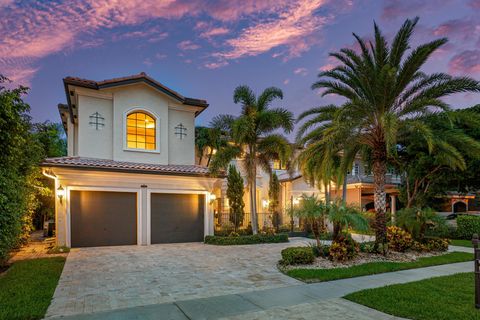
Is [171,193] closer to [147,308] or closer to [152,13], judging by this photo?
[152,13]

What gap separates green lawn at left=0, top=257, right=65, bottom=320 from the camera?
5.36 metres

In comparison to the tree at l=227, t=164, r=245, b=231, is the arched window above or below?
above

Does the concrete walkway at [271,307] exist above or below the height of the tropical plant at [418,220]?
below

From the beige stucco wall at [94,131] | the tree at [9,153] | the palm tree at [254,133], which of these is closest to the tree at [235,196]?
the palm tree at [254,133]

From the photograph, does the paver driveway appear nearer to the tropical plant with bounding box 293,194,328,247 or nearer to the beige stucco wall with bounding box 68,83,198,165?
the tropical plant with bounding box 293,194,328,247

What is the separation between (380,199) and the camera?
11.6 meters

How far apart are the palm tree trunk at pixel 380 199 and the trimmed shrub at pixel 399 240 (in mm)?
571

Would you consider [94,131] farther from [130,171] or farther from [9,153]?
[9,153]

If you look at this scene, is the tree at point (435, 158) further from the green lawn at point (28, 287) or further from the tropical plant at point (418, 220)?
the green lawn at point (28, 287)

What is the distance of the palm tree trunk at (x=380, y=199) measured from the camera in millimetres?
11113

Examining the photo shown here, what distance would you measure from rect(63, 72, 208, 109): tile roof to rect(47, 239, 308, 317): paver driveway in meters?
7.35

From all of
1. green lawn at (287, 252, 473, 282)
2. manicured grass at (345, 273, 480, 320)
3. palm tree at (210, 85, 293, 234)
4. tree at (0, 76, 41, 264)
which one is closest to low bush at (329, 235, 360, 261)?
green lawn at (287, 252, 473, 282)

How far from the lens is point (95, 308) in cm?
564

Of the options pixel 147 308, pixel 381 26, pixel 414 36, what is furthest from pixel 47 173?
pixel 414 36
